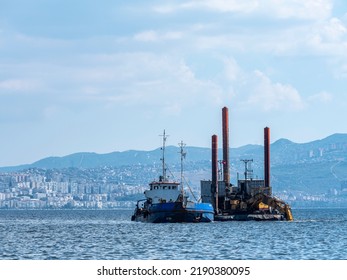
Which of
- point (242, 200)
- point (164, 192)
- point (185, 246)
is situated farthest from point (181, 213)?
point (185, 246)

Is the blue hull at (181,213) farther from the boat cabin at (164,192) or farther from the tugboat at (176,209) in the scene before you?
the boat cabin at (164,192)

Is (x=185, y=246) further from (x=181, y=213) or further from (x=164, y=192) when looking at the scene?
(x=164, y=192)

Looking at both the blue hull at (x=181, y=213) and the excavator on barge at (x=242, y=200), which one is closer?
the blue hull at (x=181, y=213)

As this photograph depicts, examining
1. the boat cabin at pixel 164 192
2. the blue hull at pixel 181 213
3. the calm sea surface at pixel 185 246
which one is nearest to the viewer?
the calm sea surface at pixel 185 246

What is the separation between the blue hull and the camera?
147m

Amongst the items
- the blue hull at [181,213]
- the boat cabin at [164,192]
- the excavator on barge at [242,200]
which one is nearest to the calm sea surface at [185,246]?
the blue hull at [181,213]

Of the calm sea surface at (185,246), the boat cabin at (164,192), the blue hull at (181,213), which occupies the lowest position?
the calm sea surface at (185,246)

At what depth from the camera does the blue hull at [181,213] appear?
147 m

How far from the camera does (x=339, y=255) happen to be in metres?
83.3

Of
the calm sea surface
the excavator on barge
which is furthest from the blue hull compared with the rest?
the calm sea surface

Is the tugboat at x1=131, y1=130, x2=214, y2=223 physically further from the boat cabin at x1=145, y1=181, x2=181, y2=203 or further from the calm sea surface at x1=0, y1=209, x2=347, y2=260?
the calm sea surface at x1=0, y1=209, x2=347, y2=260

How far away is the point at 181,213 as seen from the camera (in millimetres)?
146875

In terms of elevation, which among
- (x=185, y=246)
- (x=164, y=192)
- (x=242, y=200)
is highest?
(x=164, y=192)
